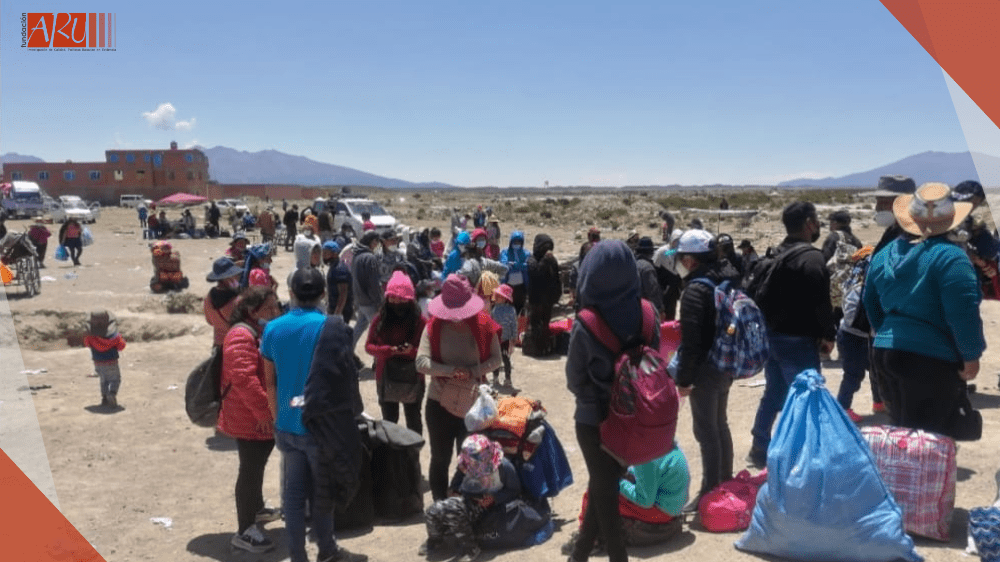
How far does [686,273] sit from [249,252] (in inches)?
199

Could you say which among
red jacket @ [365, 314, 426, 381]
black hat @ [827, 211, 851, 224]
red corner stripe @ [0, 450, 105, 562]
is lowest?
red corner stripe @ [0, 450, 105, 562]

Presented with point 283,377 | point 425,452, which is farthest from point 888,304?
point 425,452

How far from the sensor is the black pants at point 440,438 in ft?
16.6

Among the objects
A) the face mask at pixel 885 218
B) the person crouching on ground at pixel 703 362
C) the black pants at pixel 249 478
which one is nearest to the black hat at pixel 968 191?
the face mask at pixel 885 218

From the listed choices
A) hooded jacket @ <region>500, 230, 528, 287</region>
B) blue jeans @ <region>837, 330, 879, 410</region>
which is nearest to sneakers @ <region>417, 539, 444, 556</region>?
blue jeans @ <region>837, 330, 879, 410</region>

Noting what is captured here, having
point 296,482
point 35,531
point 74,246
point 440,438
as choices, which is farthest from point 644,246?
point 74,246

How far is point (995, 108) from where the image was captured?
8.04m

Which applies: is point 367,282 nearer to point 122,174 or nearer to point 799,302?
point 799,302

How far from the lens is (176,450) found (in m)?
7.07

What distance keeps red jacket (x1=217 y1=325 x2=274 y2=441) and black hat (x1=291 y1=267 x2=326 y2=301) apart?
0.70 meters

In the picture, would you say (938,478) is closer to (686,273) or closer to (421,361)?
(686,273)

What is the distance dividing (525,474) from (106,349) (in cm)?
516

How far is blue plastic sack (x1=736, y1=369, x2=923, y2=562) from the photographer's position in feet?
12.3

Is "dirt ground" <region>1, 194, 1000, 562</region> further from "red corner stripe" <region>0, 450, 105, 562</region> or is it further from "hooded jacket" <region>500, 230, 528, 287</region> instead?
"hooded jacket" <region>500, 230, 528, 287</region>
